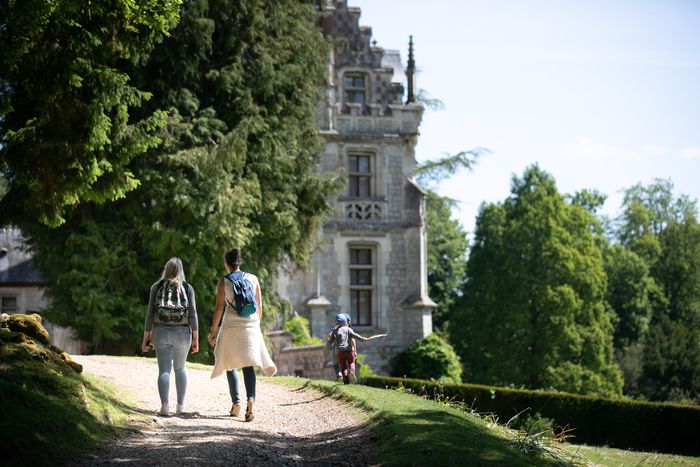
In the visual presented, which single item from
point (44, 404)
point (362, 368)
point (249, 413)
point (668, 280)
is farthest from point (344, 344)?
Result: point (668, 280)

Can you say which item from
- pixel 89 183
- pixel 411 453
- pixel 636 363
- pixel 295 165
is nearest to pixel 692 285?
pixel 636 363

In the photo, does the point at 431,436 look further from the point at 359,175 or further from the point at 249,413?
the point at 359,175

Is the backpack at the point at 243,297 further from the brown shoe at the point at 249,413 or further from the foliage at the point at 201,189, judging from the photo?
the foliage at the point at 201,189

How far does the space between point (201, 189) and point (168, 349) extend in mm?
9922

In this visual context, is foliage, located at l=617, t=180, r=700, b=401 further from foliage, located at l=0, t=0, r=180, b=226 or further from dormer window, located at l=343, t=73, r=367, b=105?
foliage, located at l=0, t=0, r=180, b=226

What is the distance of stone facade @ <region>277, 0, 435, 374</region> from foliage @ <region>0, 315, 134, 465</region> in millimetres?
19431

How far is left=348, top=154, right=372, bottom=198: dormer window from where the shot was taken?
30.8 meters

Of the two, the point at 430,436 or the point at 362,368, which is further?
the point at 362,368

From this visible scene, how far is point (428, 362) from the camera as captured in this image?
29.3 m

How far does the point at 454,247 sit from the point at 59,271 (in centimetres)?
2917

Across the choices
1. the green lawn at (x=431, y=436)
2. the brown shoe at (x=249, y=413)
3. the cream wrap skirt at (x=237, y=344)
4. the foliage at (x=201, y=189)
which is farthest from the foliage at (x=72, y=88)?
the brown shoe at (x=249, y=413)

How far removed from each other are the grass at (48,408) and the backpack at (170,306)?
105 cm

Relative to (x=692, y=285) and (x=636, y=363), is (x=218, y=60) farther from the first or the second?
(x=692, y=285)

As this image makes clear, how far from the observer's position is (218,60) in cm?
2164
